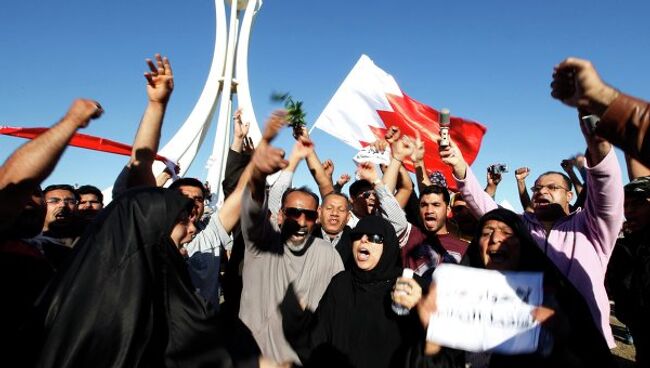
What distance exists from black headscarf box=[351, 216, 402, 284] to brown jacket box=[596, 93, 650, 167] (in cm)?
152

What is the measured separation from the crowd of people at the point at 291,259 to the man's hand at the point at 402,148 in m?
0.01

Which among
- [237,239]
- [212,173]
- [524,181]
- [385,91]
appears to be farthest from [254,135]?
[237,239]

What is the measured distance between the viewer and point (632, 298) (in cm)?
254

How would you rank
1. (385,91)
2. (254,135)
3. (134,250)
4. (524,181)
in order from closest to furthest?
1. (134,250)
2. (524,181)
3. (385,91)
4. (254,135)

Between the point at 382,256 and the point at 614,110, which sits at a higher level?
the point at 614,110

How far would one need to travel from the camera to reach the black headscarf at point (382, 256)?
255 centimetres

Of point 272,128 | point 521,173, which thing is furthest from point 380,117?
point 272,128

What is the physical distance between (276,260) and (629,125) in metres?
1.97

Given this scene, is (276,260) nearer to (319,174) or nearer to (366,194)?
(319,174)

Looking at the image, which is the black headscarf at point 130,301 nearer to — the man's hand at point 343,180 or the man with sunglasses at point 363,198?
the man with sunglasses at point 363,198

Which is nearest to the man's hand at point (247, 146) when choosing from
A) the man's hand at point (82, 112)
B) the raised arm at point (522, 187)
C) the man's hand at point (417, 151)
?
the man's hand at point (417, 151)

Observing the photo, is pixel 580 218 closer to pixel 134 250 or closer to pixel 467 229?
pixel 467 229

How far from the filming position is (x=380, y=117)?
6516 millimetres

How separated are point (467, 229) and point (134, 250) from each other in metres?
2.80
